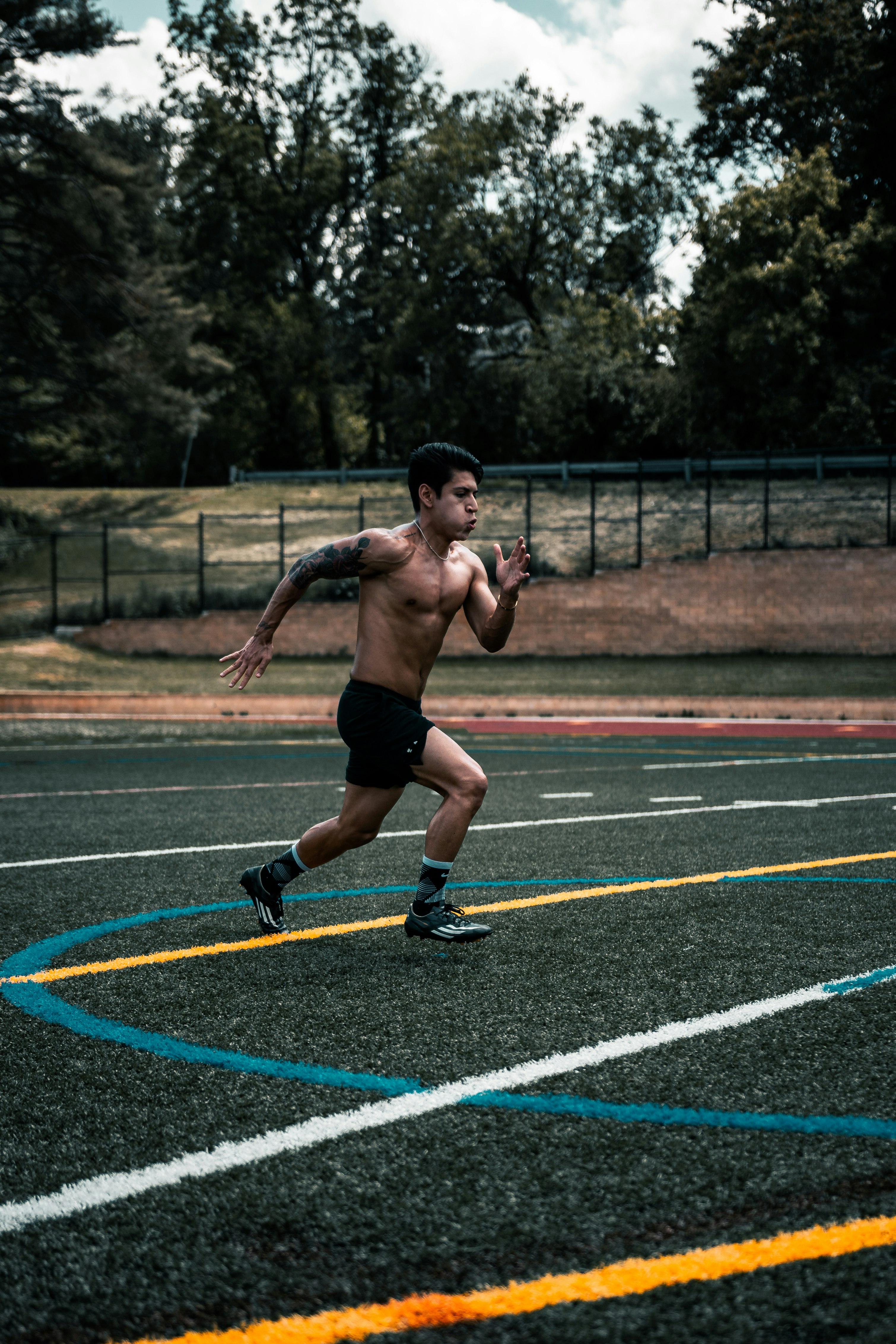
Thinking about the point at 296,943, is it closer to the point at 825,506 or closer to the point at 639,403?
the point at 825,506

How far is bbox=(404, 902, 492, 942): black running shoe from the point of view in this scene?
525 cm

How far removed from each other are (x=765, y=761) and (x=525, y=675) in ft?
41.2

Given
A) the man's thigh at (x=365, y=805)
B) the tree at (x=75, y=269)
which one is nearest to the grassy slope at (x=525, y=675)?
the tree at (x=75, y=269)

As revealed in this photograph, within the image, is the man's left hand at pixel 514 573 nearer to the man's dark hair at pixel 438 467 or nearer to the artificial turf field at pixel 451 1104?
the man's dark hair at pixel 438 467

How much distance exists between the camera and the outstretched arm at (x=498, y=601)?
5.21m

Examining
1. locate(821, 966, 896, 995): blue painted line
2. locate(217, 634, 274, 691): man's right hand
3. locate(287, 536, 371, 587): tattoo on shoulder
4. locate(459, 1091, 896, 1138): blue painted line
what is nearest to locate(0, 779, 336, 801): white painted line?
locate(217, 634, 274, 691): man's right hand

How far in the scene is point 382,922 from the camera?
5.77 m

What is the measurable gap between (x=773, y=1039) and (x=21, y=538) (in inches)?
1335

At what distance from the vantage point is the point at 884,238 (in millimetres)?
33500

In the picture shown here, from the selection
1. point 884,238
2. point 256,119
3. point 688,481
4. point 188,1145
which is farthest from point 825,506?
point 256,119

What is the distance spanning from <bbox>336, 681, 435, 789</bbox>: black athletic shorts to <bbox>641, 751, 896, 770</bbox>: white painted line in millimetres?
7787

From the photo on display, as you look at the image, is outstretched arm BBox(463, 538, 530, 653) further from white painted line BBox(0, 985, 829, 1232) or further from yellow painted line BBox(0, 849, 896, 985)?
white painted line BBox(0, 985, 829, 1232)

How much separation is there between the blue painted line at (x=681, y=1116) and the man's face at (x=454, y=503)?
255 centimetres

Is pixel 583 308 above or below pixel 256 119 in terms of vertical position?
below
